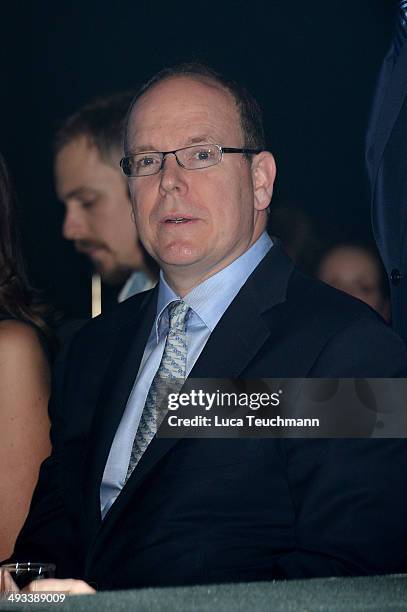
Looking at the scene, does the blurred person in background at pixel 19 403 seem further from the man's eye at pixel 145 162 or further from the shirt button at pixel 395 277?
the shirt button at pixel 395 277

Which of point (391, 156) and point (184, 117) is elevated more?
point (184, 117)

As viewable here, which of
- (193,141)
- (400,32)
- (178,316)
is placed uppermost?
(400,32)

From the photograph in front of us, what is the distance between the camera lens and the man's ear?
2.19 meters

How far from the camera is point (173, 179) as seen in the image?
211 centimetres

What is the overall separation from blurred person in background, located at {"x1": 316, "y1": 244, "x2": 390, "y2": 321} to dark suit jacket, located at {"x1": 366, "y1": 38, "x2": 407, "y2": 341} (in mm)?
466

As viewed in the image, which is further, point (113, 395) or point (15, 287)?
point (15, 287)

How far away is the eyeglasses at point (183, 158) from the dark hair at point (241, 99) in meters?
0.06

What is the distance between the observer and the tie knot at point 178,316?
2094 mm

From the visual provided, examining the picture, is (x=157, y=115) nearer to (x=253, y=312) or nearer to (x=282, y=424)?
(x=253, y=312)

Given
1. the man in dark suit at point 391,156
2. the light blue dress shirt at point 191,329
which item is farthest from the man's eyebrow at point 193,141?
the man in dark suit at point 391,156

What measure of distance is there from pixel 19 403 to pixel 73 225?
31.1 inches

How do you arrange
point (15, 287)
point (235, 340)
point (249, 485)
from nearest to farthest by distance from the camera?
1. point (249, 485)
2. point (235, 340)
3. point (15, 287)

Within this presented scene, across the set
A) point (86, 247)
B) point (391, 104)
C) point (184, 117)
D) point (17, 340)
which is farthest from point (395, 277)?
point (86, 247)

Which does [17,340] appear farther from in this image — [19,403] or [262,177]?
[262,177]
